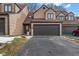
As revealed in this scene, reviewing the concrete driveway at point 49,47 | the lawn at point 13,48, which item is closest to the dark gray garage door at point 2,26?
the lawn at point 13,48

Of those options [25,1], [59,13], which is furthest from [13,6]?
[59,13]

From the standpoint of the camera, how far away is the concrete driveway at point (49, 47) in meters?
12.6

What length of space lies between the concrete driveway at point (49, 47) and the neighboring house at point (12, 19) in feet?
1.51

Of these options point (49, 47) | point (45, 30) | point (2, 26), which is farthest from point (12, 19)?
point (49, 47)

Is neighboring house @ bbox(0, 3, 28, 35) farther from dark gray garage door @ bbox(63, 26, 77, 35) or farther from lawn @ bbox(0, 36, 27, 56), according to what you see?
dark gray garage door @ bbox(63, 26, 77, 35)

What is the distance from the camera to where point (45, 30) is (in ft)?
42.7

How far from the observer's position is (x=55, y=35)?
1290 centimetres

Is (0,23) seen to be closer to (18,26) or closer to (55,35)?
(18,26)

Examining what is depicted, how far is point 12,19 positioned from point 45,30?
90 centimetres

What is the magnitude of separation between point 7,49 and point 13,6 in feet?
3.59

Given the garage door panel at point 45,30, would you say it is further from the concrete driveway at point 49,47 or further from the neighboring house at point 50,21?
the concrete driveway at point 49,47

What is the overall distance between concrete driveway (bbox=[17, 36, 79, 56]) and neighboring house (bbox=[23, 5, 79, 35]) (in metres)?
0.19

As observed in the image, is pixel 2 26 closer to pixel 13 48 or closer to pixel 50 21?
pixel 13 48

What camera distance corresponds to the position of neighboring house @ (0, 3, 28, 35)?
1276 cm
